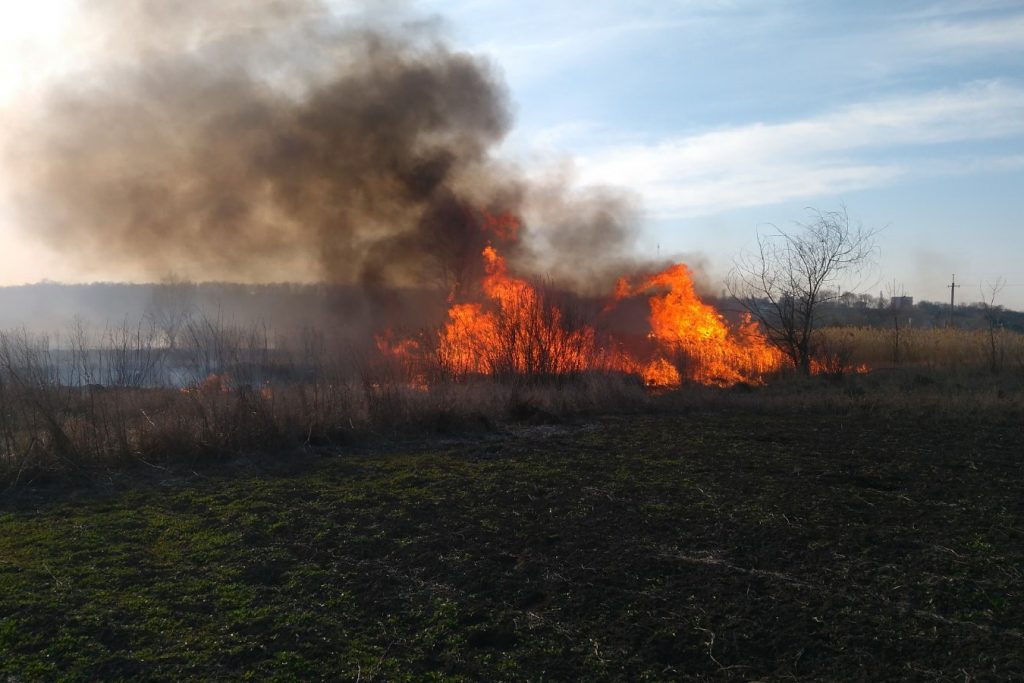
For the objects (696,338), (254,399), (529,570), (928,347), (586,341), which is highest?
(696,338)

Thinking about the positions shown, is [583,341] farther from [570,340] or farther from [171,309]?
[171,309]

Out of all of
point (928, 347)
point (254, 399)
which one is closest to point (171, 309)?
point (254, 399)

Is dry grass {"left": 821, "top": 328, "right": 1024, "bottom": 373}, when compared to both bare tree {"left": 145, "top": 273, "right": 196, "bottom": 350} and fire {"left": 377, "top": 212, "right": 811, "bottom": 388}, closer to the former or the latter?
fire {"left": 377, "top": 212, "right": 811, "bottom": 388}

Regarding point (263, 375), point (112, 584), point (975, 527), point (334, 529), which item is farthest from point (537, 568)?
point (263, 375)

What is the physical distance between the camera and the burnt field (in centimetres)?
447

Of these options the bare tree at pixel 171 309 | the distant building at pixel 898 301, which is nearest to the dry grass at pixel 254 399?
the bare tree at pixel 171 309

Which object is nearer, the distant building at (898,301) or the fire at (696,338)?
the fire at (696,338)

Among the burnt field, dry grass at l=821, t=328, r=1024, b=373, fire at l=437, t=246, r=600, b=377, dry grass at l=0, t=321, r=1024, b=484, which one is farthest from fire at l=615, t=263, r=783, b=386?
the burnt field

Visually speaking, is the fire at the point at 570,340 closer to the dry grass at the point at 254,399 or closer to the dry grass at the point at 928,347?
the dry grass at the point at 254,399

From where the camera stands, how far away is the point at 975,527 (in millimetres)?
6711

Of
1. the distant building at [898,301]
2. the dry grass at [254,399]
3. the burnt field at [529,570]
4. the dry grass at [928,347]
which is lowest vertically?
the burnt field at [529,570]

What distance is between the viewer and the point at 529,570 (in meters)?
5.96

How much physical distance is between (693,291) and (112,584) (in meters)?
22.4

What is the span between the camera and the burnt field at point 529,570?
14.7ft
